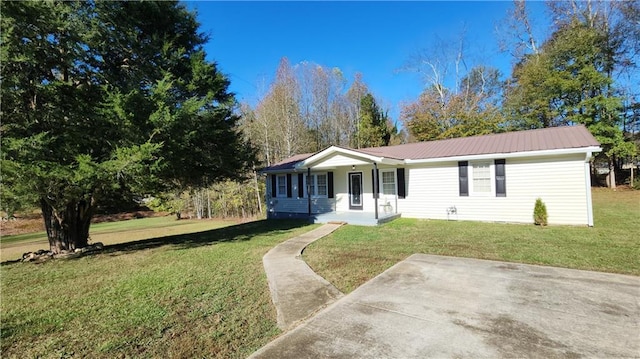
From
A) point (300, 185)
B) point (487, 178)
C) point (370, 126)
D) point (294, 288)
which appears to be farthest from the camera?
point (370, 126)

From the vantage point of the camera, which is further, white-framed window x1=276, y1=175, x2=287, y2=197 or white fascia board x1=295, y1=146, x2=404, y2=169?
white-framed window x1=276, y1=175, x2=287, y2=197

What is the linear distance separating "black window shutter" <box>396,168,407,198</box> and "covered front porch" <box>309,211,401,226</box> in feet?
2.91

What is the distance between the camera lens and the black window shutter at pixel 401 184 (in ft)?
41.7

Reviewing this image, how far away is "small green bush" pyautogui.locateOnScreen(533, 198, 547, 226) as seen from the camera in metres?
9.78

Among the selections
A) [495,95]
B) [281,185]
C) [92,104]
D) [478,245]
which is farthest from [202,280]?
[495,95]

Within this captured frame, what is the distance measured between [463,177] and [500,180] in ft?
3.97

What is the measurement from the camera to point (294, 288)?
15.0ft

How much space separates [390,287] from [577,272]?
324 centimetres

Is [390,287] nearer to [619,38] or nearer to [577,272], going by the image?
[577,272]

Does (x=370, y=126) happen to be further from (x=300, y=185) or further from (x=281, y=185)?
(x=300, y=185)

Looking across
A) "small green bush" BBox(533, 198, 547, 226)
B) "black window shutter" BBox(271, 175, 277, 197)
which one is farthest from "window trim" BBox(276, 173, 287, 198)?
"small green bush" BBox(533, 198, 547, 226)

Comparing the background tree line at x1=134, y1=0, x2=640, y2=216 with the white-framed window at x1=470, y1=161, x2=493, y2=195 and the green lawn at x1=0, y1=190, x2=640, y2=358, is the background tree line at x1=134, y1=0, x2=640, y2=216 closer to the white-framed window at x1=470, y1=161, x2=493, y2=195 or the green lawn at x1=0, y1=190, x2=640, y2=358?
the green lawn at x1=0, y1=190, x2=640, y2=358

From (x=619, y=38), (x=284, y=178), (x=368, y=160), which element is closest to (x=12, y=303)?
(x=368, y=160)

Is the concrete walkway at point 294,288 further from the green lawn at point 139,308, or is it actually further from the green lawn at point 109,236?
the green lawn at point 109,236
